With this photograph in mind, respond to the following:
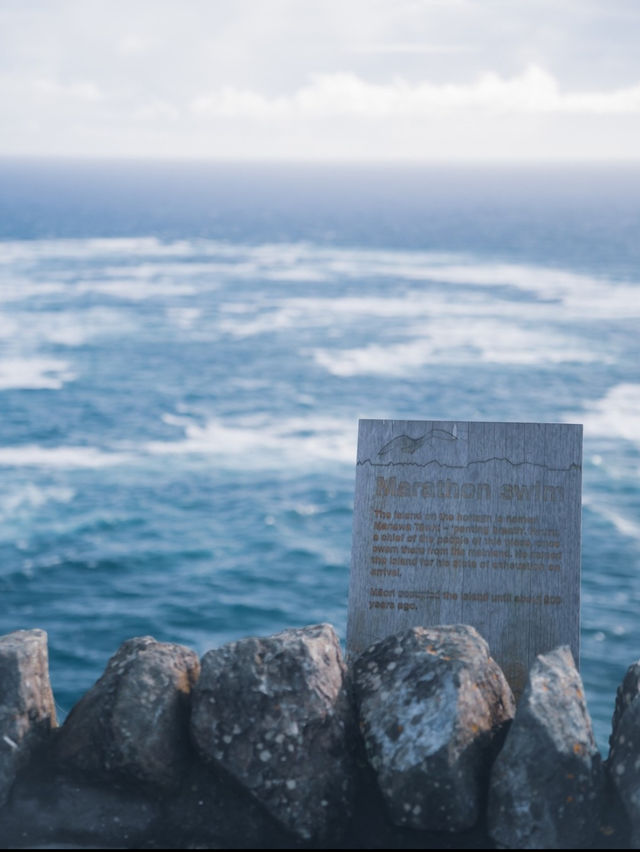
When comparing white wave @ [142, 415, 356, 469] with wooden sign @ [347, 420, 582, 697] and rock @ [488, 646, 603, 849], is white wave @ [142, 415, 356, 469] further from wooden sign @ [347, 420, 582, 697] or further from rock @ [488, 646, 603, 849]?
rock @ [488, 646, 603, 849]

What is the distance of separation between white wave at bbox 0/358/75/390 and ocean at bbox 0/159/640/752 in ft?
0.76

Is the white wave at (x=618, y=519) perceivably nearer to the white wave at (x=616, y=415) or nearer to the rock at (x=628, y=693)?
the white wave at (x=616, y=415)

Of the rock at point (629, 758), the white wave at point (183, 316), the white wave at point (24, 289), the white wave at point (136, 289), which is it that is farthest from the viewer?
the white wave at point (136, 289)

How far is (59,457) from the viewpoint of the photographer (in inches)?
2237

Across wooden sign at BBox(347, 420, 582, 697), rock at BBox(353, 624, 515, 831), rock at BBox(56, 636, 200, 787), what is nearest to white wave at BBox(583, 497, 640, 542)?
wooden sign at BBox(347, 420, 582, 697)

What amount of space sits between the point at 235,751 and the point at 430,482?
9.37 feet

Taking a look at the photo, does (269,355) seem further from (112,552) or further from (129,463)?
(112,552)

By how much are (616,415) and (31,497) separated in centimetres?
3435

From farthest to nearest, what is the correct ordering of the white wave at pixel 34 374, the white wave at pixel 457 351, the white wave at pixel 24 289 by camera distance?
the white wave at pixel 24 289 < the white wave at pixel 457 351 < the white wave at pixel 34 374

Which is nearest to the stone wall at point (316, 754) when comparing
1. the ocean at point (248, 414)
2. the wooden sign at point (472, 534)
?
the wooden sign at point (472, 534)

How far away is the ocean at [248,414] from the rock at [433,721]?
3.39 m

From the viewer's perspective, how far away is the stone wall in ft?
20.6

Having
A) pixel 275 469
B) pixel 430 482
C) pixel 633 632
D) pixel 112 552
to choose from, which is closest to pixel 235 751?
pixel 430 482

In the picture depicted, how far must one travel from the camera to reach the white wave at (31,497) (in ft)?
160
